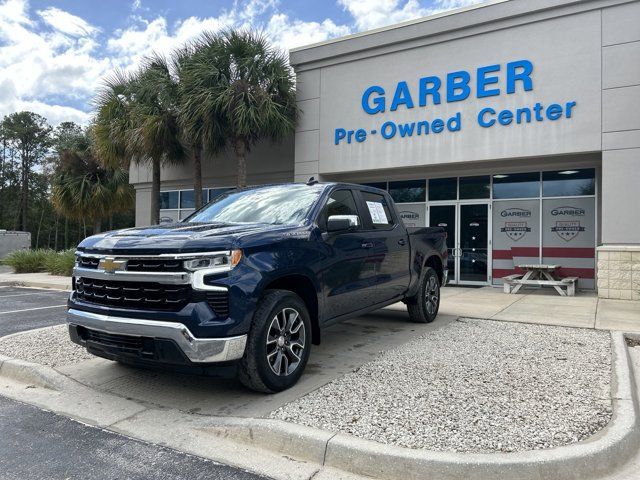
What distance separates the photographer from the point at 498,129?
1184cm

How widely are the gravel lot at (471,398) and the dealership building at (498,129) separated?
6.51m

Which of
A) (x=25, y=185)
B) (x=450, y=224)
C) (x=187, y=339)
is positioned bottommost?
(x=187, y=339)

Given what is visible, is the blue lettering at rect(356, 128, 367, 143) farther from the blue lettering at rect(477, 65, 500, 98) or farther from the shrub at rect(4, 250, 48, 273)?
the shrub at rect(4, 250, 48, 273)

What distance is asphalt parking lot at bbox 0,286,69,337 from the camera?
789 cm

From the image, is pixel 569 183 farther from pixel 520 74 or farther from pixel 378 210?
pixel 378 210

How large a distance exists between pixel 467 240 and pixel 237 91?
25.7ft

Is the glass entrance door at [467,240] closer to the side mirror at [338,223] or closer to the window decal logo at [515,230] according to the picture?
the window decal logo at [515,230]

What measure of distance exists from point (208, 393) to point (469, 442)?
7.47ft

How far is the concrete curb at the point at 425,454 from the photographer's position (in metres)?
2.82

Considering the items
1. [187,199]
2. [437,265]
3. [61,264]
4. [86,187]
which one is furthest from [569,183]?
[86,187]

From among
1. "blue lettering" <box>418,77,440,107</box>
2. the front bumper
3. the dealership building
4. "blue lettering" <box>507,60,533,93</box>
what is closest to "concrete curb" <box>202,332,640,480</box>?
the front bumper

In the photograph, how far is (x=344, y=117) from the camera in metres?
14.0

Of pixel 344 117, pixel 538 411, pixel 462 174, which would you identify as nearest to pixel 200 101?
pixel 344 117

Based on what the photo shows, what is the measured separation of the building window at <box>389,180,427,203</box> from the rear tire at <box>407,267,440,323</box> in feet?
24.5
